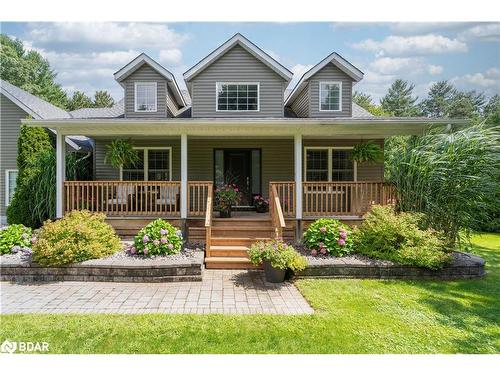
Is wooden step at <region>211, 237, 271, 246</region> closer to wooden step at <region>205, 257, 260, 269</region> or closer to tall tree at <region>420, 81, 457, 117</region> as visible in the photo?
wooden step at <region>205, 257, 260, 269</region>

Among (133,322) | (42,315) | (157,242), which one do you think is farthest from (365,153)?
(42,315)

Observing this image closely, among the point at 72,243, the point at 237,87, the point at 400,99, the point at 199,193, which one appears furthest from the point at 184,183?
the point at 400,99

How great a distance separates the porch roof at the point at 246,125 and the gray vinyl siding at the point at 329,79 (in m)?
2.28

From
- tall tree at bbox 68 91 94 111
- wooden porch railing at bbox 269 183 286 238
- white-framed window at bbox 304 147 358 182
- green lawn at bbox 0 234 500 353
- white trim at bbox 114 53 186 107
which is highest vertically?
tall tree at bbox 68 91 94 111

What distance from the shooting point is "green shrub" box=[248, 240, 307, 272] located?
6023mm

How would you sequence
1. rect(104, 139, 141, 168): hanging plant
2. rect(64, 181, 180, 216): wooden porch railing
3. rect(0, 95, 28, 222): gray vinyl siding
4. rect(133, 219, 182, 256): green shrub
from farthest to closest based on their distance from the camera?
rect(0, 95, 28, 222): gray vinyl siding → rect(104, 139, 141, 168): hanging plant → rect(64, 181, 180, 216): wooden porch railing → rect(133, 219, 182, 256): green shrub

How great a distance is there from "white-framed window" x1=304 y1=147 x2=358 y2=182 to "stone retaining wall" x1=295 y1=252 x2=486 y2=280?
5.09 meters

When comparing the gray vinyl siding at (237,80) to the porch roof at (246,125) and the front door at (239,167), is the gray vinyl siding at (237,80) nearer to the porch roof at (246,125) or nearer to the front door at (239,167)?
the front door at (239,167)

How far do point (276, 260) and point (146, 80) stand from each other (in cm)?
810

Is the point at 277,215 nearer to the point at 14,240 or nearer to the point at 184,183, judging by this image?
the point at 184,183

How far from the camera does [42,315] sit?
4.57 m

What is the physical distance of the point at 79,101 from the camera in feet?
116

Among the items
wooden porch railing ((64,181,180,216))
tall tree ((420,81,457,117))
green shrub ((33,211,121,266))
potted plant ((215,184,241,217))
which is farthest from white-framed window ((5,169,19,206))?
tall tree ((420,81,457,117))
